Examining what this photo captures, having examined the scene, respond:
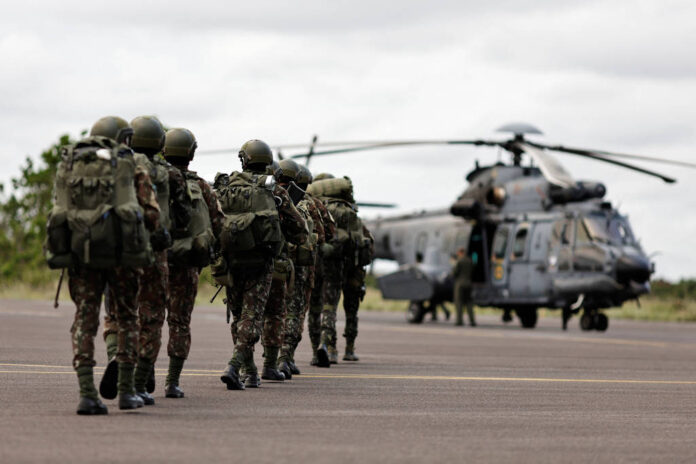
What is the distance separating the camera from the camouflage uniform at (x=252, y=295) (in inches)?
431

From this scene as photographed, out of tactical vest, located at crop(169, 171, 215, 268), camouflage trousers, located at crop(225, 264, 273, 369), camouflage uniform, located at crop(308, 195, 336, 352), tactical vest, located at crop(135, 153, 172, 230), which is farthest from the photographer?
camouflage uniform, located at crop(308, 195, 336, 352)

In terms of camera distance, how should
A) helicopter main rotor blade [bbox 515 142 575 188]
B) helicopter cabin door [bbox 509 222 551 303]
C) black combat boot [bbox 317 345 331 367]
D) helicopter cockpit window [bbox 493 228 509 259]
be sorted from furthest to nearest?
helicopter cockpit window [bbox 493 228 509 259] → helicopter cabin door [bbox 509 222 551 303] → helicopter main rotor blade [bbox 515 142 575 188] → black combat boot [bbox 317 345 331 367]

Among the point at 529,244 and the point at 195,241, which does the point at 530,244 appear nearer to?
the point at 529,244

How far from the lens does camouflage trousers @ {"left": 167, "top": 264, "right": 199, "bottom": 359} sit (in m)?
10.0

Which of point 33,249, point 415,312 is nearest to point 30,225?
point 33,249

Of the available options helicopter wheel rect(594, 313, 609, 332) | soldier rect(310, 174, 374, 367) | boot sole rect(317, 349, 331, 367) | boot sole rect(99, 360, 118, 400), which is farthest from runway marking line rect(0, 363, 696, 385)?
helicopter wheel rect(594, 313, 609, 332)

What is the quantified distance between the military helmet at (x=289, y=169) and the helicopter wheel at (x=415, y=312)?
21.1m

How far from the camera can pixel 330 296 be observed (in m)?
14.6

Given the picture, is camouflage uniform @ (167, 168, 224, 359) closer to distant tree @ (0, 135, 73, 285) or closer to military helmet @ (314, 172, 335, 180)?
military helmet @ (314, 172, 335, 180)

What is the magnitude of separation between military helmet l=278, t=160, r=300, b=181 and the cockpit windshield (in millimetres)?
16359

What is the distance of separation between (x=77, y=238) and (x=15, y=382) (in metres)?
3.10

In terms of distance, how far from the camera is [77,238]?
8.24 m

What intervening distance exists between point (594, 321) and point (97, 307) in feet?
69.9

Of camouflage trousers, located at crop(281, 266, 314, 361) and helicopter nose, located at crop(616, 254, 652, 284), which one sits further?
helicopter nose, located at crop(616, 254, 652, 284)
